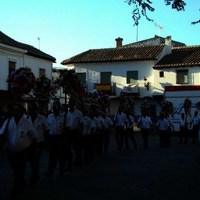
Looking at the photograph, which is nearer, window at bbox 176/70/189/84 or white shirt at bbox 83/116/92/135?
white shirt at bbox 83/116/92/135

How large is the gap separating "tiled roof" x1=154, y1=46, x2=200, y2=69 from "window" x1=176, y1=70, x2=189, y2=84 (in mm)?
811

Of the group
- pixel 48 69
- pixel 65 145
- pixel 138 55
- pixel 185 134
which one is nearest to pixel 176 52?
pixel 138 55

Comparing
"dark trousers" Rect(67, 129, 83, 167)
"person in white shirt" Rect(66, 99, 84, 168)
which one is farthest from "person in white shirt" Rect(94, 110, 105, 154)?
"person in white shirt" Rect(66, 99, 84, 168)

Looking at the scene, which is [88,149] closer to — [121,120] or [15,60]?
[121,120]

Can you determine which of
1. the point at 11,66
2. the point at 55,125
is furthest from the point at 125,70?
the point at 55,125

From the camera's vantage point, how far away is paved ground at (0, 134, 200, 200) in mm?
10898

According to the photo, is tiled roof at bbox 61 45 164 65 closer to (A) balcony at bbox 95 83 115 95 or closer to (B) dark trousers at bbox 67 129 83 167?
(A) balcony at bbox 95 83 115 95

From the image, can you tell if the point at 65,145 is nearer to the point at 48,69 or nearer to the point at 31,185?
the point at 31,185

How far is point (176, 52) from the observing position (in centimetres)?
5503

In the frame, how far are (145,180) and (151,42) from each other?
2295 inches

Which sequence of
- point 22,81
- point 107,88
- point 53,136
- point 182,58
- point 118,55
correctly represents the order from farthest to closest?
point 118,55
point 107,88
point 182,58
point 22,81
point 53,136

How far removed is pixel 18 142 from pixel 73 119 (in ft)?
16.9

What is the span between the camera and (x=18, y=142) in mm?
10562

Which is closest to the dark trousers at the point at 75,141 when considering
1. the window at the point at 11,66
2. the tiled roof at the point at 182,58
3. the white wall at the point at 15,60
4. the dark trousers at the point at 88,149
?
the dark trousers at the point at 88,149
